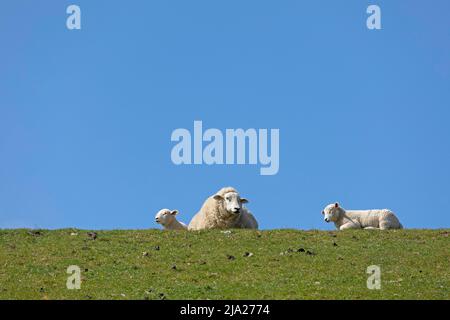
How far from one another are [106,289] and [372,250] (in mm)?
10167

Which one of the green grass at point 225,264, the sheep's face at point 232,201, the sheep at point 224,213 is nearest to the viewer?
the green grass at point 225,264

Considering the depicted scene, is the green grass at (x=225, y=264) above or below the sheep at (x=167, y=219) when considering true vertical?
below

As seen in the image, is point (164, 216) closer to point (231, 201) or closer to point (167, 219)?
point (167, 219)

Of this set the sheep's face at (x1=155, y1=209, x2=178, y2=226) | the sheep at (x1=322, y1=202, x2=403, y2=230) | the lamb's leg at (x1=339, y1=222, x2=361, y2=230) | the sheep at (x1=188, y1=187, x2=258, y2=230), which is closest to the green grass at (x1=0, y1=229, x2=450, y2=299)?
the sheep at (x1=188, y1=187, x2=258, y2=230)

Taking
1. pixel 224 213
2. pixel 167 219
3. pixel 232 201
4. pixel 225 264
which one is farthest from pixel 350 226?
pixel 225 264

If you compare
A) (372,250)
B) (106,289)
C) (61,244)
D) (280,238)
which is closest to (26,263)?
(61,244)

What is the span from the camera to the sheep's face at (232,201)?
1506 inches

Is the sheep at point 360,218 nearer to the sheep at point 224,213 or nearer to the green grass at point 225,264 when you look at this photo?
the green grass at point 225,264

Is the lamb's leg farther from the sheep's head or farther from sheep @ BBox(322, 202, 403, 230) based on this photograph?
the sheep's head

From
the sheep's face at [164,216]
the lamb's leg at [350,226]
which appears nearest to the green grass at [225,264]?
the lamb's leg at [350,226]

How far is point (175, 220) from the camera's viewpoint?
42000 mm

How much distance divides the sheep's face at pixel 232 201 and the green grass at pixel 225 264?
2.39 m

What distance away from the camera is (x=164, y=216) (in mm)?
41594
